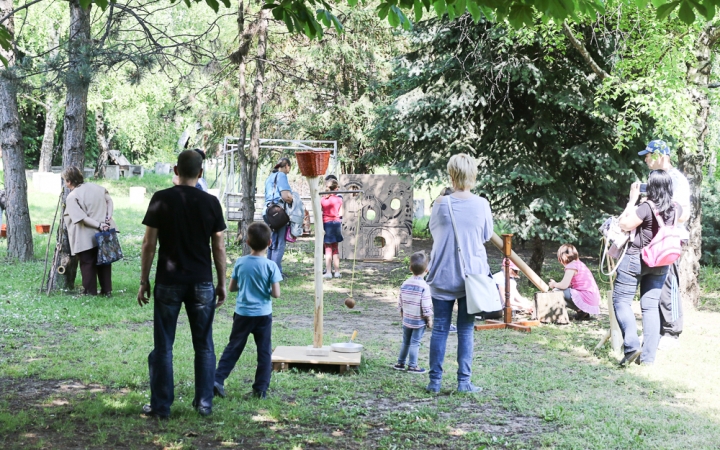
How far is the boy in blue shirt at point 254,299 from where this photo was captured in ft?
18.1

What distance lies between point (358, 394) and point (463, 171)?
194cm

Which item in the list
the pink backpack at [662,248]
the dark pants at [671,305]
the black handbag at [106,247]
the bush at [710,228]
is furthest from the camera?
the bush at [710,228]

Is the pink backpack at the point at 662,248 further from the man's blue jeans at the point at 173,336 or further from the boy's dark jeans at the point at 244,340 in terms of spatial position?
the man's blue jeans at the point at 173,336

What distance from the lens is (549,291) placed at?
9.80m

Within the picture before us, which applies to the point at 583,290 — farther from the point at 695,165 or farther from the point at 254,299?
the point at 254,299

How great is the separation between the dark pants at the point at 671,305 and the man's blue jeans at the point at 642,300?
54 centimetres

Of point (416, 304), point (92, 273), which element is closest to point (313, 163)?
point (416, 304)

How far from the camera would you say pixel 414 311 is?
6648 millimetres

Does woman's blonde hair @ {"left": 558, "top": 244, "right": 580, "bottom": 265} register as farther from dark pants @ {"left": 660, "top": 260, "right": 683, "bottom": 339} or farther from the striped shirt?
the striped shirt

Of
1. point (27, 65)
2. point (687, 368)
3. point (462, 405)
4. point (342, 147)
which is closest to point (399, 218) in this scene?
point (342, 147)

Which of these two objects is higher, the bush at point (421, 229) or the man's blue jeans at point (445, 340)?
the bush at point (421, 229)

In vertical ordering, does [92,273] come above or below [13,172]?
below

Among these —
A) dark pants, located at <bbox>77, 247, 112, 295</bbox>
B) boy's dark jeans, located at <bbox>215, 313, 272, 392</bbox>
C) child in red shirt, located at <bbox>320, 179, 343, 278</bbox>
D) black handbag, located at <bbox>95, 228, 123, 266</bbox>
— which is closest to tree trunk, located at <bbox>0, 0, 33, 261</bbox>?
dark pants, located at <bbox>77, 247, 112, 295</bbox>

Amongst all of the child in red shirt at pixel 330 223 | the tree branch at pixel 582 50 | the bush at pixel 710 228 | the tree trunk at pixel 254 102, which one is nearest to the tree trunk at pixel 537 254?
the tree branch at pixel 582 50
